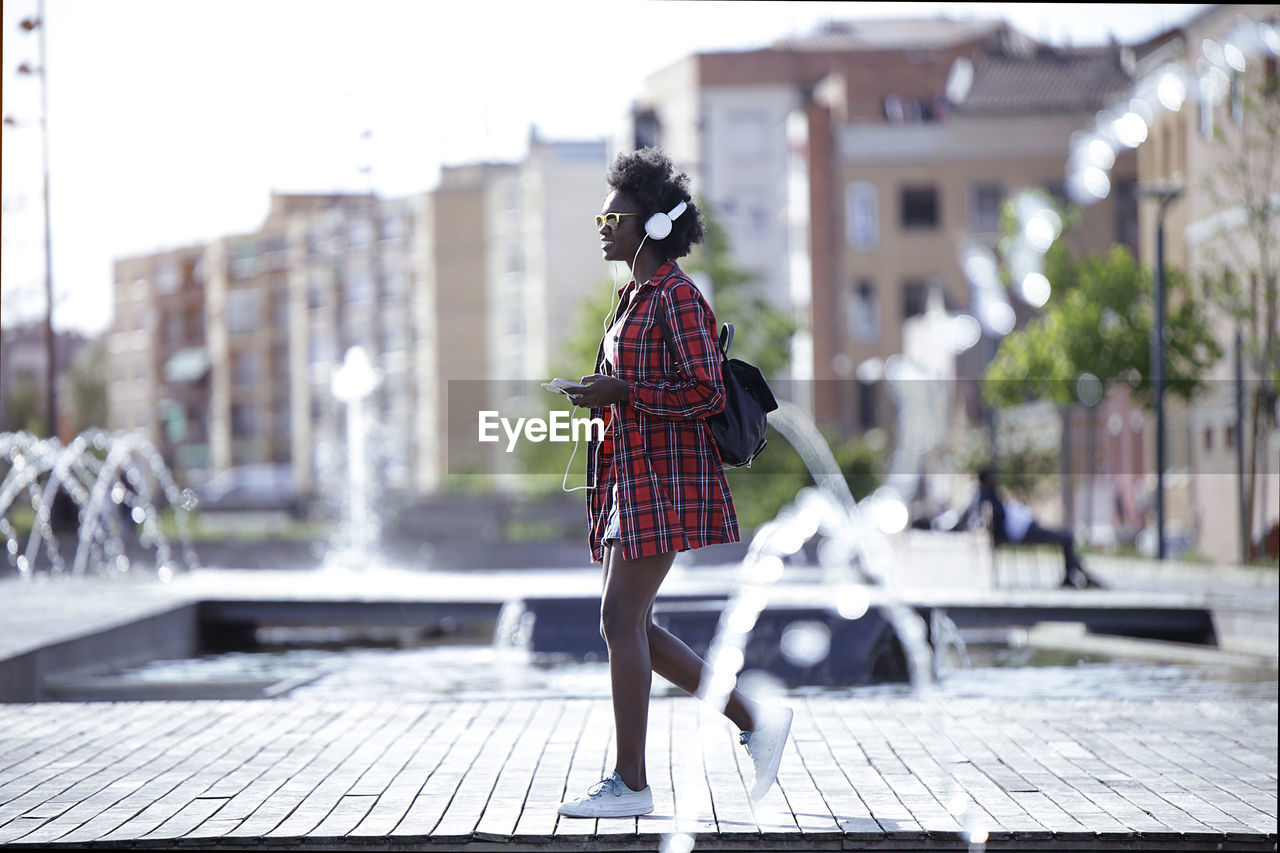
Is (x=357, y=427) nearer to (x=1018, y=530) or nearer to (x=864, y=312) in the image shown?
(x=864, y=312)

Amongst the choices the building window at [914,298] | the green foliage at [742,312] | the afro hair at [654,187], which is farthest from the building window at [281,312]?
the afro hair at [654,187]

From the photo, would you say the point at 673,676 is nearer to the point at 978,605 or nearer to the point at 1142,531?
the point at 978,605

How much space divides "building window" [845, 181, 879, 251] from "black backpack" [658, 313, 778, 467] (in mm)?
54031

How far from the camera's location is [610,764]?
6074 millimetres

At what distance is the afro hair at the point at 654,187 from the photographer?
5266 mm

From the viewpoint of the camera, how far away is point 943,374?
169 feet

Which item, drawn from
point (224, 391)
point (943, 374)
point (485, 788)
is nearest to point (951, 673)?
point (485, 788)

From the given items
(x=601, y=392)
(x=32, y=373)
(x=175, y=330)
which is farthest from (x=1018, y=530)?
(x=175, y=330)

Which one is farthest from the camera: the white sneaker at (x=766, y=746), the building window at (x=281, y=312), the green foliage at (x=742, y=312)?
the building window at (x=281, y=312)

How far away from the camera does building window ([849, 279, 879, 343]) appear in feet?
193

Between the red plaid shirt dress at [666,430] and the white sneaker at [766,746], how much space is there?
58 cm

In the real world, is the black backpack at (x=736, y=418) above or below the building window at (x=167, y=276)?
below

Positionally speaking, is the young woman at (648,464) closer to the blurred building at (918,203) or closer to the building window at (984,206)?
the blurred building at (918,203)

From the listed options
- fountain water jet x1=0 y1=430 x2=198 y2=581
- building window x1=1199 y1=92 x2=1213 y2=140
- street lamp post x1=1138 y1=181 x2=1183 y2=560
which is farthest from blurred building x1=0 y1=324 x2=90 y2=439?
building window x1=1199 y1=92 x2=1213 y2=140
